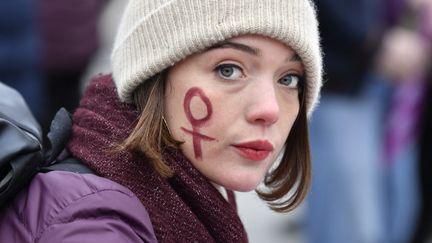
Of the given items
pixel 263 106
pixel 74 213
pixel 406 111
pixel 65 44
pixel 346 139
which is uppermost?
pixel 406 111

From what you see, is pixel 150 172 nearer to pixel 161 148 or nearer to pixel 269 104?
pixel 161 148

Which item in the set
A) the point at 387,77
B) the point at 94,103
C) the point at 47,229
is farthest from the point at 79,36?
the point at 47,229

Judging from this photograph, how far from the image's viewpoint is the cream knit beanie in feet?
7.50

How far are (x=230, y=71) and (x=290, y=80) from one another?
189 mm

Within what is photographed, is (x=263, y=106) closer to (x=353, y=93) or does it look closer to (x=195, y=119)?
(x=195, y=119)

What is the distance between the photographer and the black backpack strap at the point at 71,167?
222cm

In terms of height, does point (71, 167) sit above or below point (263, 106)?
below

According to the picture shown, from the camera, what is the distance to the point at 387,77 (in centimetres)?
525

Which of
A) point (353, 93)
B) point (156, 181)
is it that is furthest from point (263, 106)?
point (353, 93)

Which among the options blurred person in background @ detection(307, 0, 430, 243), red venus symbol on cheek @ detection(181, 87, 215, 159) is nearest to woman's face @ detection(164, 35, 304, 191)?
red venus symbol on cheek @ detection(181, 87, 215, 159)

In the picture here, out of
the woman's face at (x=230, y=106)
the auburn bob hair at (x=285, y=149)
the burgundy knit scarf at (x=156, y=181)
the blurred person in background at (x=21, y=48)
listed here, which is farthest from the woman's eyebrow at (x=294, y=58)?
the blurred person in background at (x=21, y=48)

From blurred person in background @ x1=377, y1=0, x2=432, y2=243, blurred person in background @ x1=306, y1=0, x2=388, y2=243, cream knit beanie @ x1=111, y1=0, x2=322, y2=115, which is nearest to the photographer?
cream knit beanie @ x1=111, y1=0, x2=322, y2=115

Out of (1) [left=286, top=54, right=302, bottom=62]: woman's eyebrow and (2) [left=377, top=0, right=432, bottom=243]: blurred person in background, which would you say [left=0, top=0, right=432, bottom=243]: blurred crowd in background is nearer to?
(2) [left=377, top=0, right=432, bottom=243]: blurred person in background

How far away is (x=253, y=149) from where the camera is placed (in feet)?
7.59
